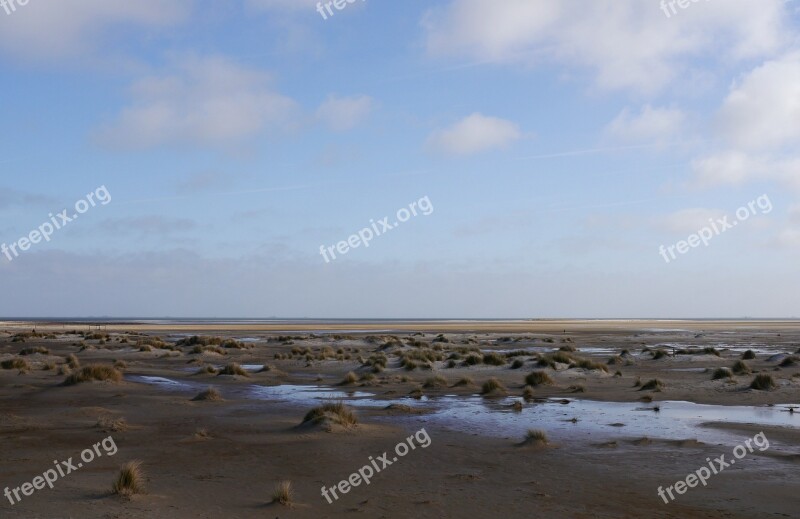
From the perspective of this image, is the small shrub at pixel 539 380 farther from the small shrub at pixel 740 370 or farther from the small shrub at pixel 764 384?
the small shrub at pixel 740 370

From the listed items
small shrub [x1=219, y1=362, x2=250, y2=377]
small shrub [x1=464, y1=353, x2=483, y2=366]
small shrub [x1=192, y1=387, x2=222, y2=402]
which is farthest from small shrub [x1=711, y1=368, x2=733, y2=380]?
small shrub [x1=219, y1=362, x2=250, y2=377]

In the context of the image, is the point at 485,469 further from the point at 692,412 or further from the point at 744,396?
the point at 744,396

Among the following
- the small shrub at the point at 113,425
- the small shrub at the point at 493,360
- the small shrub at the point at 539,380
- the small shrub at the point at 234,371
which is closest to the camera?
the small shrub at the point at 113,425

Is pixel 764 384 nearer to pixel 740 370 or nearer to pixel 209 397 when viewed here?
pixel 740 370

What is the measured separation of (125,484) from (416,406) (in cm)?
1153

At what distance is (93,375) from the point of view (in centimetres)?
2489

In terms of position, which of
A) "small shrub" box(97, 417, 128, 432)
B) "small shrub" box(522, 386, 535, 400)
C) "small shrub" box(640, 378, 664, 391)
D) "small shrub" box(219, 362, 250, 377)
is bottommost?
"small shrub" box(97, 417, 128, 432)

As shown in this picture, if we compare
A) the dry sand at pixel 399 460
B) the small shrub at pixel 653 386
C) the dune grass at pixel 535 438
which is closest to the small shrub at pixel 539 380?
the dry sand at pixel 399 460

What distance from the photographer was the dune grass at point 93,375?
24328 millimetres

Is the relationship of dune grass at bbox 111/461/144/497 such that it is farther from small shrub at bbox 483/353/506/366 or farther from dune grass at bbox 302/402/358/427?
small shrub at bbox 483/353/506/366

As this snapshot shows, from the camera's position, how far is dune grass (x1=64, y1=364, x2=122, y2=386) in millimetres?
24328

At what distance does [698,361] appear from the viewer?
38.1 meters

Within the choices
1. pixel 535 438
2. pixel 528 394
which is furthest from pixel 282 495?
pixel 528 394

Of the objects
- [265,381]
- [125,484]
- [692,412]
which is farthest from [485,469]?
[265,381]
